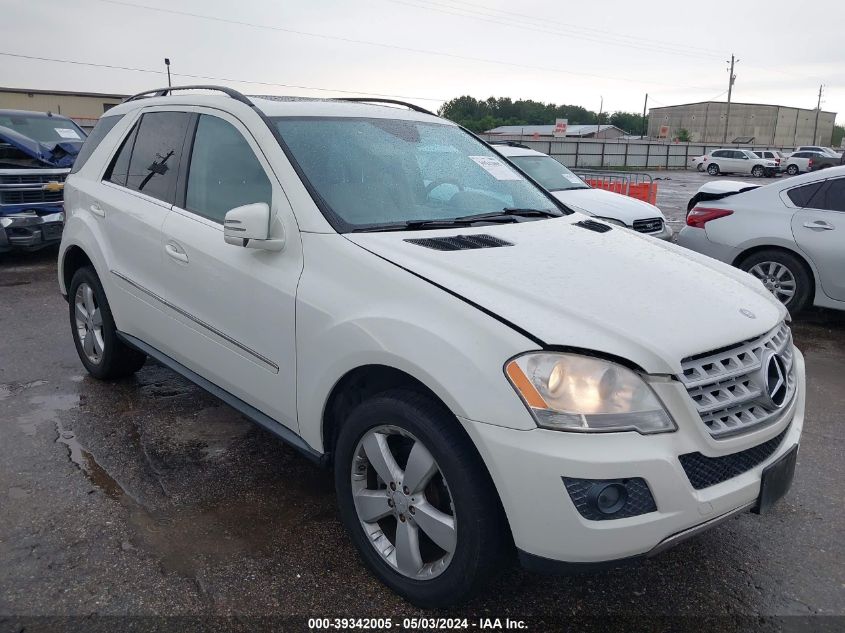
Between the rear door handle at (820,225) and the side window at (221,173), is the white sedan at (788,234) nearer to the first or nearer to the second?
the rear door handle at (820,225)

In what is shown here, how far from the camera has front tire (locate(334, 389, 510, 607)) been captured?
2.13 m

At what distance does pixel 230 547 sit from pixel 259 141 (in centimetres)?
173

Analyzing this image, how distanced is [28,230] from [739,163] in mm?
38409

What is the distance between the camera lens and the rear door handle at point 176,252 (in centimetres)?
329

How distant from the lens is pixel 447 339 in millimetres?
2150

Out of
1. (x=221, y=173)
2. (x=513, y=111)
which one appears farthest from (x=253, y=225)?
(x=513, y=111)

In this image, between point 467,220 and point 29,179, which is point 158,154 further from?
point 29,179

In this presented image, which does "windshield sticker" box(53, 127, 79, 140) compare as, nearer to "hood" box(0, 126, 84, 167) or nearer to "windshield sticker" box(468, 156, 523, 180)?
"hood" box(0, 126, 84, 167)

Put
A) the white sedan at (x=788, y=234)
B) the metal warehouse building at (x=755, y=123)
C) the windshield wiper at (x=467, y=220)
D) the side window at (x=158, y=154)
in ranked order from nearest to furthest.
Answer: the windshield wiper at (x=467, y=220)
the side window at (x=158, y=154)
the white sedan at (x=788, y=234)
the metal warehouse building at (x=755, y=123)

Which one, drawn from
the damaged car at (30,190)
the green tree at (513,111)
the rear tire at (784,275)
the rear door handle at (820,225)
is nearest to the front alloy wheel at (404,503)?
the rear tire at (784,275)

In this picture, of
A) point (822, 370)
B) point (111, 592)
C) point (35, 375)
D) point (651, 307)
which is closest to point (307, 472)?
point (111, 592)

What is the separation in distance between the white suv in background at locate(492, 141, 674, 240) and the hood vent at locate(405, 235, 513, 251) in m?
4.93

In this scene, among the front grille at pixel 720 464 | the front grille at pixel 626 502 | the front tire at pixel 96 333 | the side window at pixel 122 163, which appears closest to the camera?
the front grille at pixel 626 502

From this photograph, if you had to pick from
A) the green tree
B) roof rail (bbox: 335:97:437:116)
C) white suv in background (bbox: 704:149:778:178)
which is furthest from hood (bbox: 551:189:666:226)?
the green tree
